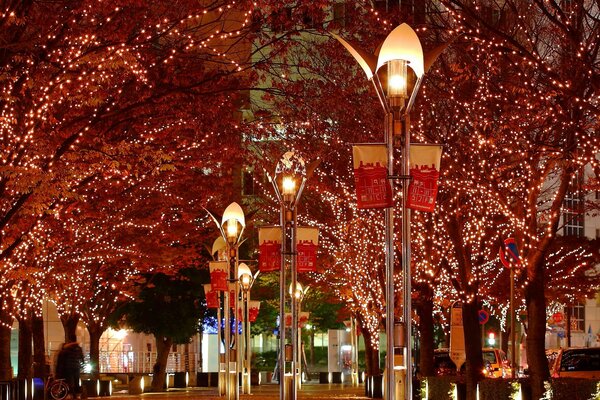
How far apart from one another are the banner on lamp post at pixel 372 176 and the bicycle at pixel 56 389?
19.8m

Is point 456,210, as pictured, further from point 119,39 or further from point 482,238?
point 119,39

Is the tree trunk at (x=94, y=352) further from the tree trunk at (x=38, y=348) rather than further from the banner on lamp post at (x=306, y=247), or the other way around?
the banner on lamp post at (x=306, y=247)

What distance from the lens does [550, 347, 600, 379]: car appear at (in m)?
31.3

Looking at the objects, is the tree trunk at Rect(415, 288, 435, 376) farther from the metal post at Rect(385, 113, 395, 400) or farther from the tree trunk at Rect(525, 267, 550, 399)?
the metal post at Rect(385, 113, 395, 400)

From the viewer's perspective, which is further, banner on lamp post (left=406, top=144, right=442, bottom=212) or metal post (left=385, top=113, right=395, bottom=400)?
banner on lamp post (left=406, top=144, right=442, bottom=212)

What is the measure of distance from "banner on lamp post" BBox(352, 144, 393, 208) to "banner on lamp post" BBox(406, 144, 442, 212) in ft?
0.94

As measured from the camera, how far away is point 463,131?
2577 cm

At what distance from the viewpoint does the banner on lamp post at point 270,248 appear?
2503 cm

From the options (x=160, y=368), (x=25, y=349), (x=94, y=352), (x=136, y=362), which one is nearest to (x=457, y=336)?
(x=25, y=349)

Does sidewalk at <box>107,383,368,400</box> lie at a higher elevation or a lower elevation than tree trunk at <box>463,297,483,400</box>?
lower

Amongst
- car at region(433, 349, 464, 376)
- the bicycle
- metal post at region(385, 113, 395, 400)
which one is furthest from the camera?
car at region(433, 349, 464, 376)

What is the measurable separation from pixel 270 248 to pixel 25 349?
13690 millimetres

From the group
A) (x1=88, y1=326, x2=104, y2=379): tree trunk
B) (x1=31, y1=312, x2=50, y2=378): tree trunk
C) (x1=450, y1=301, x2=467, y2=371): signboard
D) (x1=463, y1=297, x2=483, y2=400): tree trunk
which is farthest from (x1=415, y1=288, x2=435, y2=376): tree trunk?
(x1=88, y1=326, x2=104, y2=379): tree trunk

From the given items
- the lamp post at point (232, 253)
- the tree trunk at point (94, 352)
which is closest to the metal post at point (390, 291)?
the lamp post at point (232, 253)
